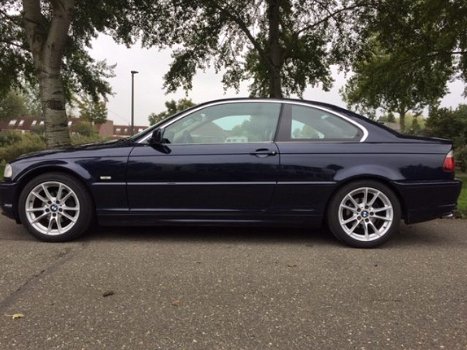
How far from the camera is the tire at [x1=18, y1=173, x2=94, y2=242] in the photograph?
495 cm

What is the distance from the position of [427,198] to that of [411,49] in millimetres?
11650

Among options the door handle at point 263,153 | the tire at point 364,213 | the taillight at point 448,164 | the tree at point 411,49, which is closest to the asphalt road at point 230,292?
the tire at point 364,213

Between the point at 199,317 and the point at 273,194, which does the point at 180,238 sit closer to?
the point at 273,194

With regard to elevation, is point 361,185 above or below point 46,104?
below

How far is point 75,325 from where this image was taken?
3.05 metres

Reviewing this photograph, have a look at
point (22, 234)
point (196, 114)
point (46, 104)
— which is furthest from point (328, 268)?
point (46, 104)

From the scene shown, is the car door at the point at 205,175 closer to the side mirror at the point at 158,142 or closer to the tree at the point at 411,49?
the side mirror at the point at 158,142

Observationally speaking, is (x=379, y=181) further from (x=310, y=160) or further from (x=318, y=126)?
(x=318, y=126)

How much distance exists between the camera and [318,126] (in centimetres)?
507

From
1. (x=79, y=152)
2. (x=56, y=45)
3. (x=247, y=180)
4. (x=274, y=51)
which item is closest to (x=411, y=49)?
(x=274, y=51)

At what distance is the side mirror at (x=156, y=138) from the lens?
194 inches

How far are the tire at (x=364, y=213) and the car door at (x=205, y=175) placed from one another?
72 centimetres

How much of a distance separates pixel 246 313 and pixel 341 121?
2.58 meters

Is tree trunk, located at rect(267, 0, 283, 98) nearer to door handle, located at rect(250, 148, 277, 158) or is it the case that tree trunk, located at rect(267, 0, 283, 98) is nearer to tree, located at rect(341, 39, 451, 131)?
tree, located at rect(341, 39, 451, 131)
